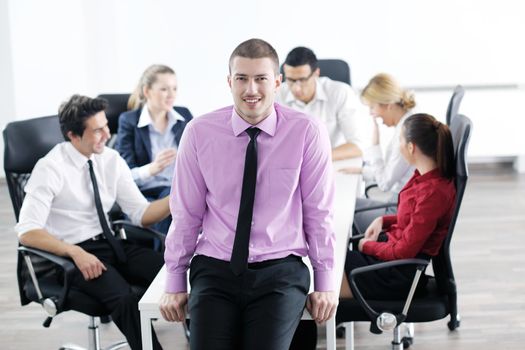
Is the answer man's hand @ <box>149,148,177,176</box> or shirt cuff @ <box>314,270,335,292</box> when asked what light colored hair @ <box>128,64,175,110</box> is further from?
shirt cuff @ <box>314,270,335,292</box>

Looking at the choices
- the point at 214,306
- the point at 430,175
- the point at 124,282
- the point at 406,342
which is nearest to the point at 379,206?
the point at 406,342

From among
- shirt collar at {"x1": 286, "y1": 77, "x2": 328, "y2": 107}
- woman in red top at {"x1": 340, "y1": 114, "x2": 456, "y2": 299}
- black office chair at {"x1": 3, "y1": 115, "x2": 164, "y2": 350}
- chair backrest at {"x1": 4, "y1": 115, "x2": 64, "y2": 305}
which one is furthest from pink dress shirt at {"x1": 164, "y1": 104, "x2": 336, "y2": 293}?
shirt collar at {"x1": 286, "y1": 77, "x2": 328, "y2": 107}

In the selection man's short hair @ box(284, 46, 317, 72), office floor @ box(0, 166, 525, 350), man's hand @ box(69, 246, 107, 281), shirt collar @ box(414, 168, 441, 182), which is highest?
man's short hair @ box(284, 46, 317, 72)

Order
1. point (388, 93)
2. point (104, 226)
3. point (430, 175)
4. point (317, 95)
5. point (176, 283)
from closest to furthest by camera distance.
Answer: point (176, 283) → point (430, 175) → point (104, 226) → point (388, 93) → point (317, 95)

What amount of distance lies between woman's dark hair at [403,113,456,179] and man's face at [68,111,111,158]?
126 centimetres

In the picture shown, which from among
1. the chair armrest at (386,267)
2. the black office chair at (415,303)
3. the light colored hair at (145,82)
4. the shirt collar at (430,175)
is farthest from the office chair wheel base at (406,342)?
the light colored hair at (145,82)

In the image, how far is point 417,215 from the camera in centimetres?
327

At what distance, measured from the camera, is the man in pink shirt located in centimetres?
276

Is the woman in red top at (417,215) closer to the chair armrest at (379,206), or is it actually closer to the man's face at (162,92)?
the chair armrest at (379,206)

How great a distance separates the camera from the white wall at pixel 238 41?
7.07 metres

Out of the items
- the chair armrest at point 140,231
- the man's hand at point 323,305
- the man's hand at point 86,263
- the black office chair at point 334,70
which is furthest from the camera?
Answer: the black office chair at point 334,70

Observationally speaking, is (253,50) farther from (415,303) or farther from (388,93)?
(388,93)

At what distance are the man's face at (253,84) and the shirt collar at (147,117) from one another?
1.87 m

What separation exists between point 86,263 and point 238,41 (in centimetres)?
400
